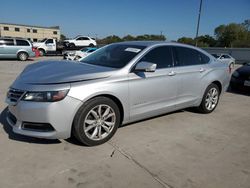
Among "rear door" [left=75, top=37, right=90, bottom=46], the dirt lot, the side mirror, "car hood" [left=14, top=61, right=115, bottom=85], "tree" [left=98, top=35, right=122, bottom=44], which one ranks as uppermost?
"tree" [left=98, top=35, right=122, bottom=44]

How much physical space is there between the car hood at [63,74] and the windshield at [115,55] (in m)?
0.29

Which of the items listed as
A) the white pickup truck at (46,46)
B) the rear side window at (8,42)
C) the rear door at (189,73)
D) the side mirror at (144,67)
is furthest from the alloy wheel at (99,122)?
the white pickup truck at (46,46)

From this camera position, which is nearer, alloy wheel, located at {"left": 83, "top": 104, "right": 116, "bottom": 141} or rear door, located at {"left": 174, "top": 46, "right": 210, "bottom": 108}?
alloy wheel, located at {"left": 83, "top": 104, "right": 116, "bottom": 141}

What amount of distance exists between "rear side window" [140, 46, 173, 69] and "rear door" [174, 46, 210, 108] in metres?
0.18

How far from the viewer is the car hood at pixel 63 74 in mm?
3094

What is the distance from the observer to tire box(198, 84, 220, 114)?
5.00 metres

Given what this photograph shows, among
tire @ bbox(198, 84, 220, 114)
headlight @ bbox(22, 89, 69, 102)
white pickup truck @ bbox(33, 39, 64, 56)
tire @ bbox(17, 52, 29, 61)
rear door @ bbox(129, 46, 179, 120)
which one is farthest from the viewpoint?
white pickup truck @ bbox(33, 39, 64, 56)

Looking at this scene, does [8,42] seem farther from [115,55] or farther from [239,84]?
[239,84]

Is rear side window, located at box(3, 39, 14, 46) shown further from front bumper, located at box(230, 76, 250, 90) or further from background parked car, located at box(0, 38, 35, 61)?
front bumper, located at box(230, 76, 250, 90)

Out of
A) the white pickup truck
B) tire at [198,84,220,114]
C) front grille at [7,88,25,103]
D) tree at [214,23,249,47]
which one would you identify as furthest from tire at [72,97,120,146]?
tree at [214,23,249,47]

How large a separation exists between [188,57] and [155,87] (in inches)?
48.5

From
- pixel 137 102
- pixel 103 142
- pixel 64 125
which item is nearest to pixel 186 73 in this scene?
pixel 137 102

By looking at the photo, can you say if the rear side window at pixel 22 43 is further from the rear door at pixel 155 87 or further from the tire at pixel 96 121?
the tire at pixel 96 121

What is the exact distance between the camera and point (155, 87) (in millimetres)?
3896
